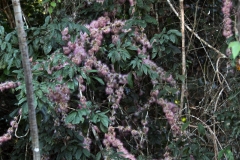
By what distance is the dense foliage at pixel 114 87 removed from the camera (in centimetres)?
182

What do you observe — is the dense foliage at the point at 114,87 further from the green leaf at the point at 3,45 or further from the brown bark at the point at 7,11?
the brown bark at the point at 7,11

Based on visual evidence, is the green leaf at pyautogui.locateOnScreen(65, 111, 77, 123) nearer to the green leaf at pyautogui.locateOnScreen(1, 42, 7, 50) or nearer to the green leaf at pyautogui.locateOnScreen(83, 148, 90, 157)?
the green leaf at pyautogui.locateOnScreen(83, 148, 90, 157)

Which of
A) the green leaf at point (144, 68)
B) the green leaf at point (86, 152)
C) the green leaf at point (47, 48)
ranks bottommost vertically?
the green leaf at point (86, 152)

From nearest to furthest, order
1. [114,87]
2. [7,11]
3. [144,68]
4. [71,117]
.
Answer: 1. [71,117]
2. [144,68]
3. [114,87]
4. [7,11]

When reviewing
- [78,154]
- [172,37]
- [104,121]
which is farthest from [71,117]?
[172,37]

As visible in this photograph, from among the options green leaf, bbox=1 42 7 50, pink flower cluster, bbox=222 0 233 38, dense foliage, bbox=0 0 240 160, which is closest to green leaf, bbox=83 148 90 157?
dense foliage, bbox=0 0 240 160

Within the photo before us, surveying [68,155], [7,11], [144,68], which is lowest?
[68,155]

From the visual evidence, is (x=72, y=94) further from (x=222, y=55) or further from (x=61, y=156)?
(x=222, y=55)

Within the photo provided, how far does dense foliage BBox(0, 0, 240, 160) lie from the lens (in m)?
1.82

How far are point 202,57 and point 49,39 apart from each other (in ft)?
3.75

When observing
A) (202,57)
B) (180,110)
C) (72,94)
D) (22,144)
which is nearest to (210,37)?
(202,57)

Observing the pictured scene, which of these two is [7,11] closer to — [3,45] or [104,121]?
[3,45]

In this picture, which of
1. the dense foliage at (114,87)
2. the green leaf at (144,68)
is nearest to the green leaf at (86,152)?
the dense foliage at (114,87)

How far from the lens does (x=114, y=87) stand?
2.13 m
